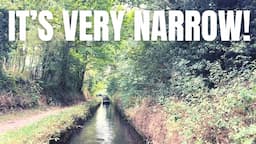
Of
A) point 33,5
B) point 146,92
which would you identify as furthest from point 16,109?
point 33,5

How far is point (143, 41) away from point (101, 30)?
49.2ft

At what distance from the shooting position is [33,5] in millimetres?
37344

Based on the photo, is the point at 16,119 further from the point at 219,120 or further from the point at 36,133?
the point at 219,120

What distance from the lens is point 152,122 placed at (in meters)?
21.7

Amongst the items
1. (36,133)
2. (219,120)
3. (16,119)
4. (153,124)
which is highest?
(219,120)

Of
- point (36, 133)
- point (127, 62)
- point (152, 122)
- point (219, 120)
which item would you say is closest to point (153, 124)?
point (152, 122)

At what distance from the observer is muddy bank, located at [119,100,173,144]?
18.7 metres

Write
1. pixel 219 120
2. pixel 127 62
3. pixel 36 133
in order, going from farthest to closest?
1. pixel 127 62
2. pixel 36 133
3. pixel 219 120

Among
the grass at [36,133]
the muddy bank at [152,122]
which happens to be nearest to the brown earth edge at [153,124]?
the muddy bank at [152,122]

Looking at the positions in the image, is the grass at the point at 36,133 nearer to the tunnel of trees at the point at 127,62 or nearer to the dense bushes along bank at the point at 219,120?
the dense bushes along bank at the point at 219,120

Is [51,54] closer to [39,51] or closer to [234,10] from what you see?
[39,51]

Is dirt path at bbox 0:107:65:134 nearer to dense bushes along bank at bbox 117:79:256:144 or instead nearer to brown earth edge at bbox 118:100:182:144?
brown earth edge at bbox 118:100:182:144

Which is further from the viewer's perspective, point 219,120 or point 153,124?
point 153,124

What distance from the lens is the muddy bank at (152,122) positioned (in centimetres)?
1872
